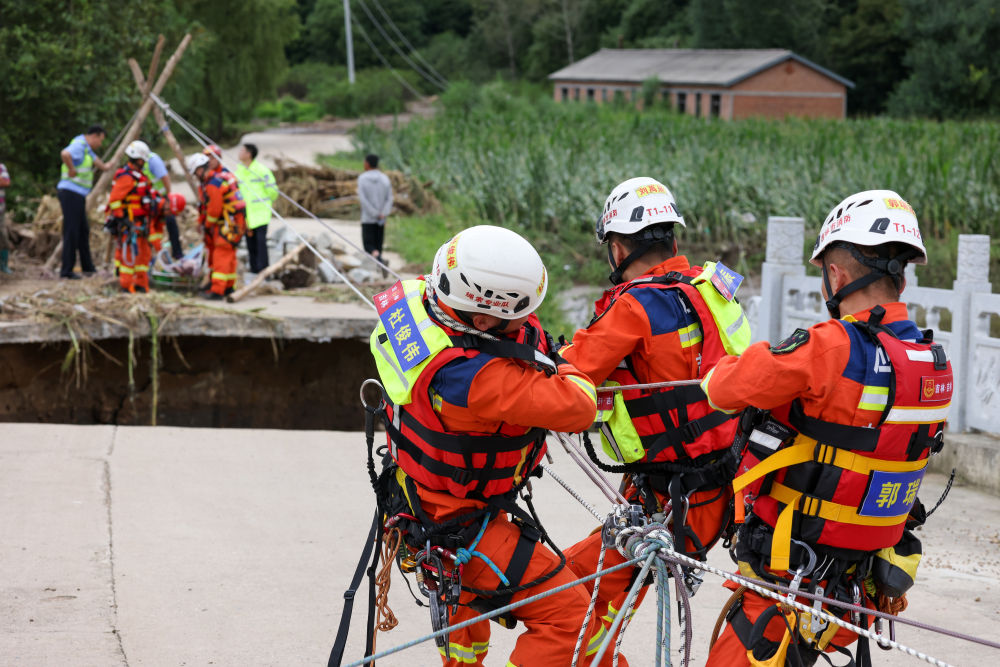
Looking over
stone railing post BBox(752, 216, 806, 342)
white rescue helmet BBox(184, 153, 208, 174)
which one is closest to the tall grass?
white rescue helmet BBox(184, 153, 208, 174)

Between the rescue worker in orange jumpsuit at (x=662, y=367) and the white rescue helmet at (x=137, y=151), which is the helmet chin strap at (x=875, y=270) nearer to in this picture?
the rescue worker in orange jumpsuit at (x=662, y=367)

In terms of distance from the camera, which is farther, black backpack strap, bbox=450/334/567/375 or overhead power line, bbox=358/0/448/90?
overhead power line, bbox=358/0/448/90

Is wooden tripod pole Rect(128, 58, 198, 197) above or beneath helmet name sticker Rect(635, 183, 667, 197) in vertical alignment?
beneath

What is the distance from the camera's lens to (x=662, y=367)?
150 inches

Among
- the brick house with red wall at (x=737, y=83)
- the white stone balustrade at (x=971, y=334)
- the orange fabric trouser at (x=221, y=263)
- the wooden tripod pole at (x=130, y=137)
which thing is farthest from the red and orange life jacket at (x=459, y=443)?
the brick house with red wall at (x=737, y=83)

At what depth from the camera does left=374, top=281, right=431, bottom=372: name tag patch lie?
3236 millimetres

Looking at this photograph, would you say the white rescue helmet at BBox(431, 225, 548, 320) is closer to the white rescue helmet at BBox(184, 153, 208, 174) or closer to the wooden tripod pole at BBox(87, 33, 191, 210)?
the white rescue helmet at BBox(184, 153, 208, 174)

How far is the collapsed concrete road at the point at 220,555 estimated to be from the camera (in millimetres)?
4648

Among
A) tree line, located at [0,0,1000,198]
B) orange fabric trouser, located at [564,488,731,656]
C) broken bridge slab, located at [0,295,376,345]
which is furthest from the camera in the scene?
tree line, located at [0,0,1000,198]

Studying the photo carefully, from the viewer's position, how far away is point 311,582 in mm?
5391

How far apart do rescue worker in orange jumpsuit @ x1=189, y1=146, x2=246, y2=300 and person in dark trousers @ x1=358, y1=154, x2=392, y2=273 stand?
8.57 ft

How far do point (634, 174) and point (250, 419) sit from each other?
1088 cm

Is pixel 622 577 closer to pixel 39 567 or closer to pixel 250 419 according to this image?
pixel 39 567

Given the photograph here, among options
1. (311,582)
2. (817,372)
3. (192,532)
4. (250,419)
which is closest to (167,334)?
(250,419)
